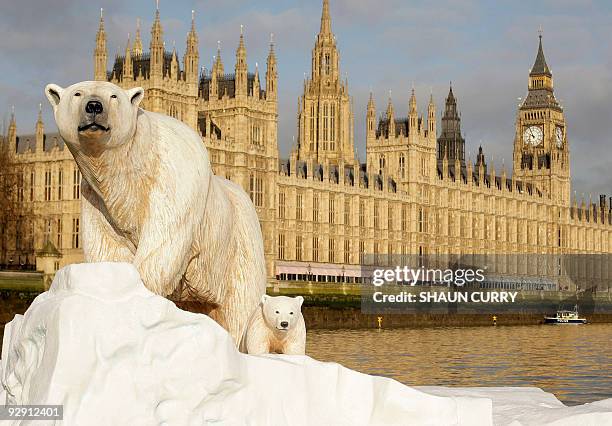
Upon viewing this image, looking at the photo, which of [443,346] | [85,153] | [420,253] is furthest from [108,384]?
[420,253]

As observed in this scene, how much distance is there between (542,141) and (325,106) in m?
33.4

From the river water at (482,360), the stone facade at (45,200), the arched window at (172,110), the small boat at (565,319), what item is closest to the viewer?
the river water at (482,360)

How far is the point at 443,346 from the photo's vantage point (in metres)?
36.2

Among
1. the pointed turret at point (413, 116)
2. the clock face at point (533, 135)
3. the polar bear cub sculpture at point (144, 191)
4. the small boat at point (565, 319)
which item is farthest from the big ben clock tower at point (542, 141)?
the polar bear cub sculpture at point (144, 191)

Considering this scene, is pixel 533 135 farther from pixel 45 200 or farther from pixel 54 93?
pixel 54 93

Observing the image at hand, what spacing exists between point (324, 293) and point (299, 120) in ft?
100

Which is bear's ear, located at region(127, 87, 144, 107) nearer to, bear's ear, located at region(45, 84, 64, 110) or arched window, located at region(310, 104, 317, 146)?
bear's ear, located at region(45, 84, 64, 110)

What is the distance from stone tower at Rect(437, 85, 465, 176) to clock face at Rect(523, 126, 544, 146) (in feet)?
21.5

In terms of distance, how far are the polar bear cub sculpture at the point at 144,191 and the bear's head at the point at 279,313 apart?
656 millimetres

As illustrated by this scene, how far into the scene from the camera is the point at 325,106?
3442 inches

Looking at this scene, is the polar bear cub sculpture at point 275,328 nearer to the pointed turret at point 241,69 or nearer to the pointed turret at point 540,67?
the pointed turret at point 241,69

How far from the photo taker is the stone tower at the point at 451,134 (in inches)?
4550

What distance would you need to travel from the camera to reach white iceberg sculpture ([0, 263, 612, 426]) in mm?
5844

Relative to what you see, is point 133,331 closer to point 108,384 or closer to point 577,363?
point 108,384
